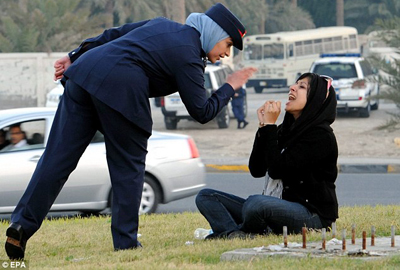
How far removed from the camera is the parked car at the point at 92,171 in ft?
31.6

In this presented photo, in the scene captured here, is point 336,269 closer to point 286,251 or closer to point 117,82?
point 286,251

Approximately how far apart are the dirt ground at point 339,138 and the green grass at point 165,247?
10830mm

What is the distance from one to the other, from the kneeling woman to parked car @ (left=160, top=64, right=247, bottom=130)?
15792 mm

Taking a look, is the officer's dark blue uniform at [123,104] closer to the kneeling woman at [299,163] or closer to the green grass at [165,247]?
the green grass at [165,247]

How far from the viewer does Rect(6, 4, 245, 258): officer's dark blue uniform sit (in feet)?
17.2

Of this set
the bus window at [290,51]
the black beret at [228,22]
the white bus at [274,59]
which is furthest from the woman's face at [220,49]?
the bus window at [290,51]

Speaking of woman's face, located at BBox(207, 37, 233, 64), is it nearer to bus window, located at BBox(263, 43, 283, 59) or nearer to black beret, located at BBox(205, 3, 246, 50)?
black beret, located at BBox(205, 3, 246, 50)

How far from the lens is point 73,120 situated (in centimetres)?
539

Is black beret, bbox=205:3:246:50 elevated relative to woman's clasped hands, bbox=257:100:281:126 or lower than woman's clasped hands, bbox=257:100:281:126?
elevated

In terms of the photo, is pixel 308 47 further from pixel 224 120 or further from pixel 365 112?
pixel 224 120

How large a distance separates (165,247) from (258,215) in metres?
0.63

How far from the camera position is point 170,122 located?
76.2 ft

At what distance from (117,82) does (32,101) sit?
24.4m

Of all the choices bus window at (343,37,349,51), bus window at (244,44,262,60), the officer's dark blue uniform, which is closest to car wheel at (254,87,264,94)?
bus window at (244,44,262,60)
